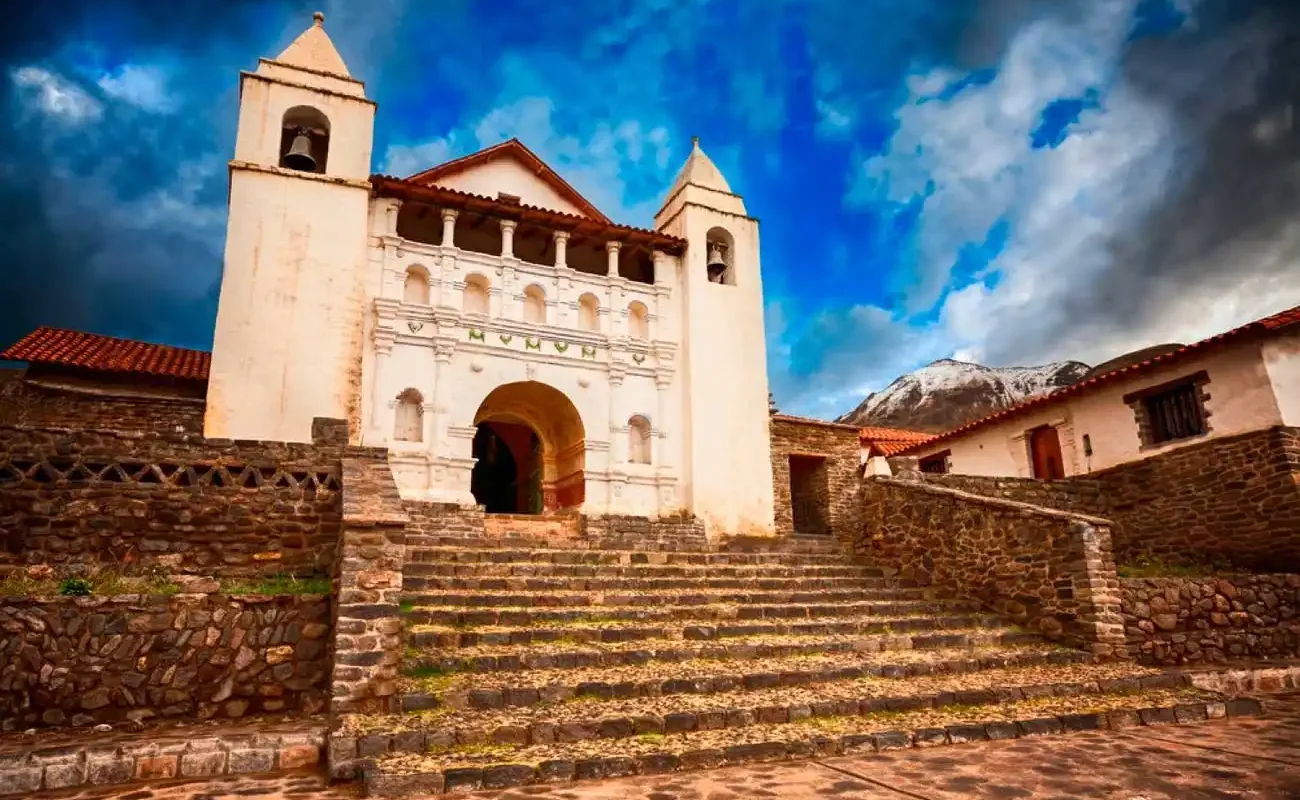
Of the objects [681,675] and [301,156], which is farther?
[301,156]

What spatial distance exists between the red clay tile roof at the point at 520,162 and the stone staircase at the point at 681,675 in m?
8.63

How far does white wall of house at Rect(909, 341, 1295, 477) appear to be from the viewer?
1216cm

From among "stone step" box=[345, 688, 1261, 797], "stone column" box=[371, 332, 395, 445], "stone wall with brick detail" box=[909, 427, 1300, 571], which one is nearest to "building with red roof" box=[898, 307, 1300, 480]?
"stone wall with brick detail" box=[909, 427, 1300, 571]

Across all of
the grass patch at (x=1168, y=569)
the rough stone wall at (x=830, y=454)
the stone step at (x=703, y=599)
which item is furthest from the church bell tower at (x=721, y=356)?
the grass patch at (x=1168, y=569)

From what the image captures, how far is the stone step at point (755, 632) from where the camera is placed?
6.86 metres

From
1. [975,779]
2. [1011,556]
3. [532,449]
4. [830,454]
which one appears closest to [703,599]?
[1011,556]

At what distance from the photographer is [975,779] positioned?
14.7 ft

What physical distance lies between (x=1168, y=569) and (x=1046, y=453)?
504cm

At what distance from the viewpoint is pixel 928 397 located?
54.7 m

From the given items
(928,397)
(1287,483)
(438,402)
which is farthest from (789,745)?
(928,397)

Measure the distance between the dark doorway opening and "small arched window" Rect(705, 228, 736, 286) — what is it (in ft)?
17.5

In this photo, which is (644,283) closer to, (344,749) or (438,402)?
(438,402)

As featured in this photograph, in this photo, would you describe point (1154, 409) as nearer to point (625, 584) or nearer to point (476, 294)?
point (625, 584)

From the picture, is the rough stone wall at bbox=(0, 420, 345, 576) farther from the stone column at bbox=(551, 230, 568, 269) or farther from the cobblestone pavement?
the stone column at bbox=(551, 230, 568, 269)
